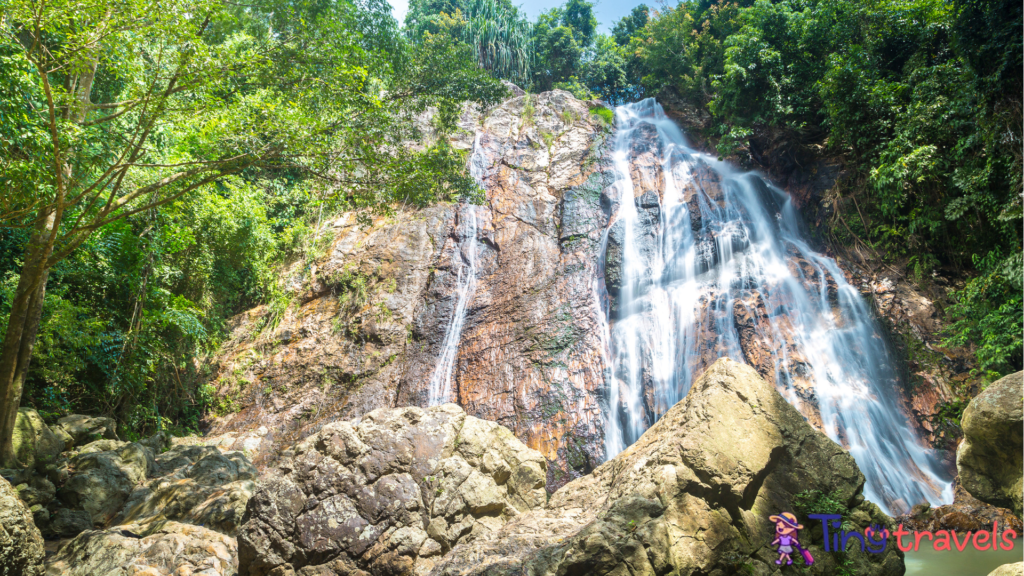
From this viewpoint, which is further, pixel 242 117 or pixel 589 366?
pixel 589 366

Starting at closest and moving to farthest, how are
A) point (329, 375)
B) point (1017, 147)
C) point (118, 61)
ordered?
point (118, 61)
point (1017, 147)
point (329, 375)

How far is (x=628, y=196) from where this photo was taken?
14758mm

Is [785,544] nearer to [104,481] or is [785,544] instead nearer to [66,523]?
[66,523]

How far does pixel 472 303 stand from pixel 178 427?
7.46m

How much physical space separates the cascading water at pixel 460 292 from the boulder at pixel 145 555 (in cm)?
519

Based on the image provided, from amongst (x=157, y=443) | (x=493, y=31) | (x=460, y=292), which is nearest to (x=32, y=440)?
(x=157, y=443)

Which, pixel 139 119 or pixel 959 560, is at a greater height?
pixel 139 119

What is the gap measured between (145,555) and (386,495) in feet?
8.18

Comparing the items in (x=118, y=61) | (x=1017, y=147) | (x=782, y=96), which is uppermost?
(x=782, y=96)

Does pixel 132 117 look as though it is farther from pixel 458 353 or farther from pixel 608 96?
pixel 608 96

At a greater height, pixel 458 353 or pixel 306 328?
pixel 306 328

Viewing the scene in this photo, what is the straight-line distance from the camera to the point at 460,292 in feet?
43.4

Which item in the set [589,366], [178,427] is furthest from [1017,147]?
[178,427]

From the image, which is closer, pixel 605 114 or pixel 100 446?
pixel 100 446
